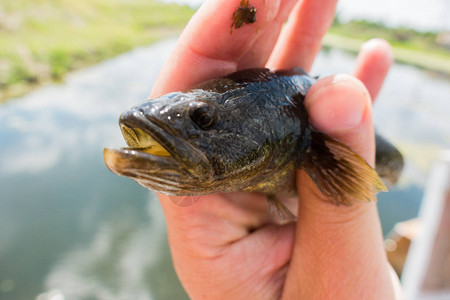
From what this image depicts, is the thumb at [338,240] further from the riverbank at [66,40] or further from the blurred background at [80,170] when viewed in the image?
the riverbank at [66,40]

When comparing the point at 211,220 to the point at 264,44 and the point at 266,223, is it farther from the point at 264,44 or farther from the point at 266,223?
the point at 264,44

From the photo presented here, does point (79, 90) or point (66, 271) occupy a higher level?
point (79, 90)

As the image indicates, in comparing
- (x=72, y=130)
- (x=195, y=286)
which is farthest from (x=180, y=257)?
(x=72, y=130)

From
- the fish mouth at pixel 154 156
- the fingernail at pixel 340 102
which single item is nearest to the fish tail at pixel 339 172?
the fingernail at pixel 340 102

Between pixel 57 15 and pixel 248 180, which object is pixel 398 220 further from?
pixel 57 15

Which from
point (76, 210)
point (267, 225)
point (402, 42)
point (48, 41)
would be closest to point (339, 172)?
point (267, 225)

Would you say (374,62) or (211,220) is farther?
(374,62)
